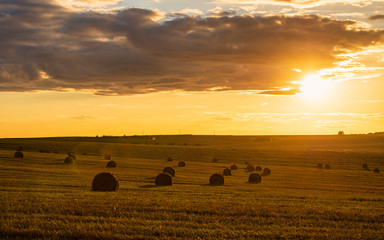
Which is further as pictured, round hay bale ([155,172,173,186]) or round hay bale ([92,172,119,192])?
round hay bale ([155,172,173,186])

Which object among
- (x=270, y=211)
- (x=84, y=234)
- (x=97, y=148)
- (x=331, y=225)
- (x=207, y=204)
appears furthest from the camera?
(x=97, y=148)

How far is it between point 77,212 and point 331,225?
7969 millimetres

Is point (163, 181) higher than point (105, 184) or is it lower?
lower

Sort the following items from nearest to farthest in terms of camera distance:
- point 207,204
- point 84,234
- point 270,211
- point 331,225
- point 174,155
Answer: point 84,234, point 331,225, point 270,211, point 207,204, point 174,155

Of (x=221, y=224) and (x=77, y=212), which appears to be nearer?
(x=221, y=224)

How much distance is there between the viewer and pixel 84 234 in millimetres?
11109

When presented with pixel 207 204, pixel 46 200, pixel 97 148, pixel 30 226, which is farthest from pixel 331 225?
pixel 97 148

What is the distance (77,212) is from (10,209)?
218 centimetres

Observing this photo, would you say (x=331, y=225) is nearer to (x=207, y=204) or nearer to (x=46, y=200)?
(x=207, y=204)

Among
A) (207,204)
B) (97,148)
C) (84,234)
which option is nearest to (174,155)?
(97,148)

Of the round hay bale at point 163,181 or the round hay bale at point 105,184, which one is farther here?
the round hay bale at point 163,181

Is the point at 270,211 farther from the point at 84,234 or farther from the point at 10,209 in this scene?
the point at 10,209

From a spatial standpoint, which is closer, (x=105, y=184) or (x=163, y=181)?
(x=105, y=184)

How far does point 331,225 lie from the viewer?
44.3ft
